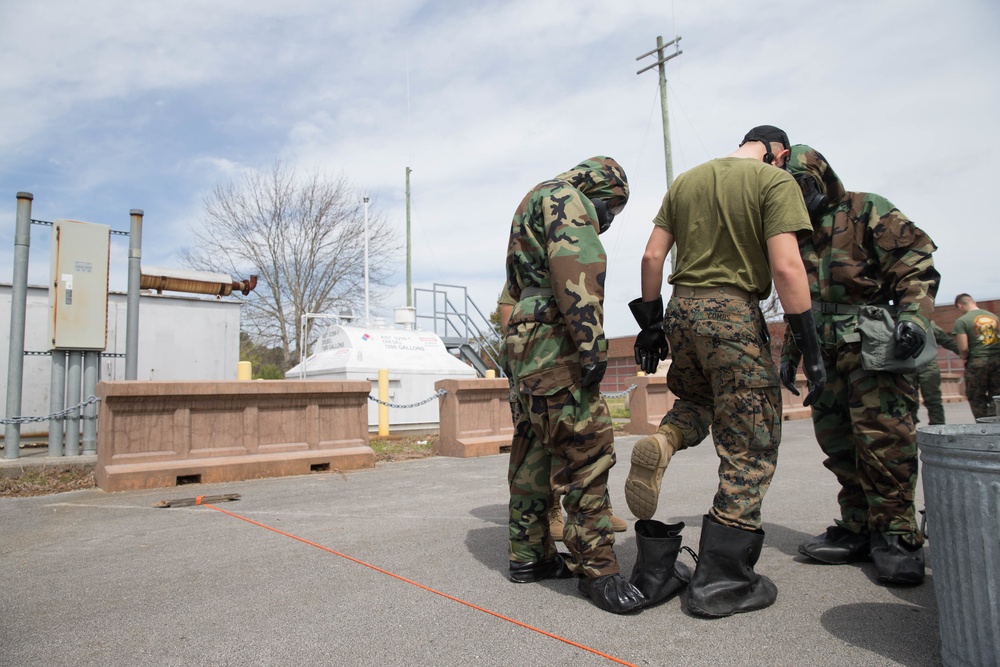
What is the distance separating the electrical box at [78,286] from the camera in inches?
323

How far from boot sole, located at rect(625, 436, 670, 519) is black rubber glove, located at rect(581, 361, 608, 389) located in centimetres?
33

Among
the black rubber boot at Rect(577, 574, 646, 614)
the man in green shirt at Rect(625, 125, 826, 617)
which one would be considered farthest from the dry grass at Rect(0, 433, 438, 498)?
the man in green shirt at Rect(625, 125, 826, 617)

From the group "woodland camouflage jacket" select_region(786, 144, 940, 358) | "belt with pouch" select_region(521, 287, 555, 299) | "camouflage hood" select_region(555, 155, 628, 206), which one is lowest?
"belt with pouch" select_region(521, 287, 555, 299)

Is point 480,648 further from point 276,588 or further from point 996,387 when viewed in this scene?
point 996,387

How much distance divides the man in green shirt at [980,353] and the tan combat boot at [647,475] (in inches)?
244

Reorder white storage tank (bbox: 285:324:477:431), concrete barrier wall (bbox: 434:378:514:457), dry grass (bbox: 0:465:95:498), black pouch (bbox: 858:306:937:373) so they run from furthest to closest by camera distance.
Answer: white storage tank (bbox: 285:324:477:431) < concrete barrier wall (bbox: 434:378:514:457) < dry grass (bbox: 0:465:95:498) < black pouch (bbox: 858:306:937:373)

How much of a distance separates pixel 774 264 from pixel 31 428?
11.6 m

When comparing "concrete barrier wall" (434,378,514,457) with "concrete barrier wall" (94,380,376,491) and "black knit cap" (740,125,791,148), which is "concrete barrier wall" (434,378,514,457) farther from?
"black knit cap" (740,125,791,148)

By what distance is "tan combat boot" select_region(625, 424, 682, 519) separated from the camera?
2.65 metres

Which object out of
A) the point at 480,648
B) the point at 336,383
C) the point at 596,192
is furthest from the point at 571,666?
the point at 336,383

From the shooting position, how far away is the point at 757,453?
2.72 meters

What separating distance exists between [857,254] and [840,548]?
4.86ft

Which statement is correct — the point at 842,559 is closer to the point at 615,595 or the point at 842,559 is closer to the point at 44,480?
the point at 615,595

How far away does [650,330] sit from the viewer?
318cm
